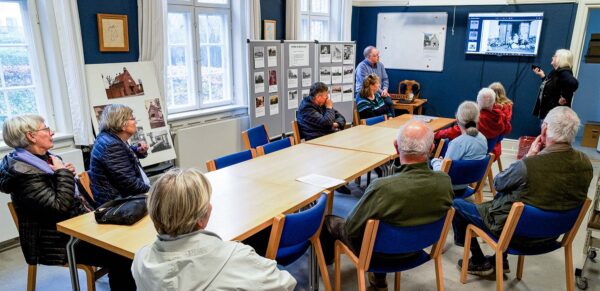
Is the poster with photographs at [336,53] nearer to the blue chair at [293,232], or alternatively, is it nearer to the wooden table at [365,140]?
the wooden table at [365,140]

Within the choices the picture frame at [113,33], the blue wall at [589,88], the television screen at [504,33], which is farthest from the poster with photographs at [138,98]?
the blue wall at [589,88]

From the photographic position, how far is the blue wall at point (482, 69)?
617 centimetres

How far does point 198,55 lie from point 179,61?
0.78 ft

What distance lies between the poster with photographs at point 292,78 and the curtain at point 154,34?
1793 millimetres

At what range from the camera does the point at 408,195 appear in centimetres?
204

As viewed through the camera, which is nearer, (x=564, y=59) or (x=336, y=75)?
(x=564, y=59)

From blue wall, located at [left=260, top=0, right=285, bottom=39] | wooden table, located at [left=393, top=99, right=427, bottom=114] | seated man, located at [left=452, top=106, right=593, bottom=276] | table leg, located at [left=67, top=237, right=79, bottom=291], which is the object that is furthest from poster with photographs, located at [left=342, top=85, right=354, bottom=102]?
table leg, located at [left=67, top=237, right=79, bottom=291]

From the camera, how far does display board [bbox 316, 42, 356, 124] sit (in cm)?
619

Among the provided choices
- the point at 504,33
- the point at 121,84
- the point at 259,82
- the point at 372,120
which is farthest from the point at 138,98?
the point at 504,33

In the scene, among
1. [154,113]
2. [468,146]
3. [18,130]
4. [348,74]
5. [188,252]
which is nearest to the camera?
[188,252]

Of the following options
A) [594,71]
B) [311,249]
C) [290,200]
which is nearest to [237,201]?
[290,200]

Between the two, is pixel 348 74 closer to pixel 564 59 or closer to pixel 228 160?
pixel 564 59

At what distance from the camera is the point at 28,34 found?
3566 mm

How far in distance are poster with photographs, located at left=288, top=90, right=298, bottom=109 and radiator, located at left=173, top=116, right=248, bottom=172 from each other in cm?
69
